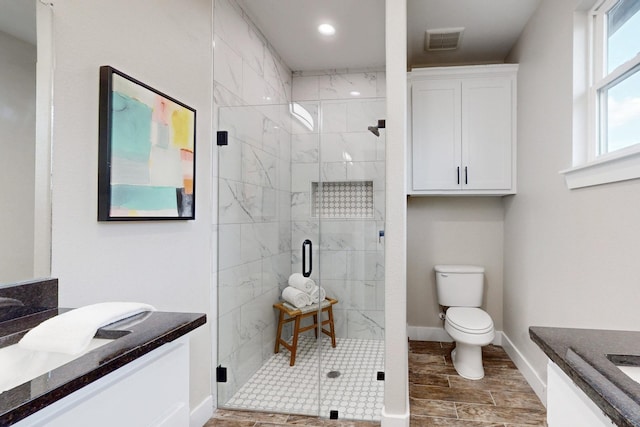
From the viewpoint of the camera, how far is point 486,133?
9.66ft

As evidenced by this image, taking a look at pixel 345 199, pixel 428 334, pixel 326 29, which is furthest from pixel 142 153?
pixel 428 334

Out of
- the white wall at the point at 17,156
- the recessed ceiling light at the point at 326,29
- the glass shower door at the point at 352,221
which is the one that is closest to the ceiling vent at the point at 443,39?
the recessed ceiling light at the point at 326,29

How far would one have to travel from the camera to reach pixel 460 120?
2969 mm

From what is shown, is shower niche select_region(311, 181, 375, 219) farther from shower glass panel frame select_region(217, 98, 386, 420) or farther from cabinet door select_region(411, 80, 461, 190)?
cabinet door select_region(411, 80, 461, 190)

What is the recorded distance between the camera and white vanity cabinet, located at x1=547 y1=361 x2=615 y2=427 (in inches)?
27.9

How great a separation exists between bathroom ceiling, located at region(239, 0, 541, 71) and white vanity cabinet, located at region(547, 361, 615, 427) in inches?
92.5

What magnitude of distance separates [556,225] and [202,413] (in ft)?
7.71

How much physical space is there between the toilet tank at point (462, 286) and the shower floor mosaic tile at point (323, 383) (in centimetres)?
96

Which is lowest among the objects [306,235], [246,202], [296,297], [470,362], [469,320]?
[470,362]

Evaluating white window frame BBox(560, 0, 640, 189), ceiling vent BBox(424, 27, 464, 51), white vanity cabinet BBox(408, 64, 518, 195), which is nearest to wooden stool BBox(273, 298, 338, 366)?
white vanity cabinet BBox(408, 64, 518, 195)

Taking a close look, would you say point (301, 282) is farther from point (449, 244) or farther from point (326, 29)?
point (326, 29)

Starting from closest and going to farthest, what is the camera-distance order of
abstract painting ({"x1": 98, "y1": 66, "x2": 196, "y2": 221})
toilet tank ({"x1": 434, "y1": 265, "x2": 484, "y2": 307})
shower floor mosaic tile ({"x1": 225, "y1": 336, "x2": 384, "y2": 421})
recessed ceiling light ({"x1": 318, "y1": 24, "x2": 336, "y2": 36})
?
abstract painting ({"x1": 98, "y1": 66, "x2": 196, "y2": 221})
shower floor mosaic tile ({"x1": 225, "y1": 336, "x2": 384, "y2": 421})
recessed ceiling light ({"x1": 318, "y1": 24, "x2": 336, "y2": 36})
toilet tank ({"x1": 434, "y1": 265, "x2": 484, "y2": 307})

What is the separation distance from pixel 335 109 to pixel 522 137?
146cm

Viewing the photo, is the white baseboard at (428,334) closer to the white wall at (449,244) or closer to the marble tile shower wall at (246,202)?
the white wall at (449,244)
